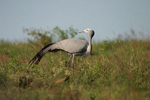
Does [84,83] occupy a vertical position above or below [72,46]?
below

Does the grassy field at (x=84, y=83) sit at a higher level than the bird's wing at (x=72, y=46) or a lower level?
lower

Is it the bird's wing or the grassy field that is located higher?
the bird's wing

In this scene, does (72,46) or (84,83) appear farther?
(72,46)

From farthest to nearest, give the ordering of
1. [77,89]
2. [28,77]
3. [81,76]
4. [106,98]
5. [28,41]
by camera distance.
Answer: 1. [28,41]
2. [81,76]
3. [28,77]
4. [77,89]
5. [106,98]

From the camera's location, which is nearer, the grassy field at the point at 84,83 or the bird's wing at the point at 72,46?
the grassy field at the point at 84,83

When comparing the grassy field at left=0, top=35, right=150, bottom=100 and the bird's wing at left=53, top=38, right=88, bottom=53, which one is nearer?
the grassy field at left=0, top=35, right=150, bottom=100

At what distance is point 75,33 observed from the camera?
10.7m

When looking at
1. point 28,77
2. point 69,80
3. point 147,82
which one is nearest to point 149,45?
point 147,82

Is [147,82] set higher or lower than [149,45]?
lower

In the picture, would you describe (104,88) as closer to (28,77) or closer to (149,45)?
(28,77)

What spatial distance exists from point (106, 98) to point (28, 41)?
8.44 m

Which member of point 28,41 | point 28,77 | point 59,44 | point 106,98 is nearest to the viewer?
point 106,98

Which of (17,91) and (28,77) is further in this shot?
(28,77)

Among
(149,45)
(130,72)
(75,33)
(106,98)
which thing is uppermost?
(75,33)
